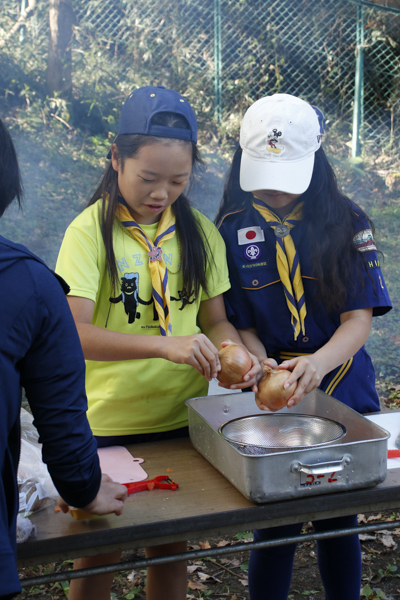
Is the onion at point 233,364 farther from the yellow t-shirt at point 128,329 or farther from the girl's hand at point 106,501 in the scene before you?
the girl's hand at point 106,501

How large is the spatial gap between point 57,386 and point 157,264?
85cm

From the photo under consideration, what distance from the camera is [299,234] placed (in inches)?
87.8

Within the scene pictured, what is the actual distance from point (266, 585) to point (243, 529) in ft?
2.34

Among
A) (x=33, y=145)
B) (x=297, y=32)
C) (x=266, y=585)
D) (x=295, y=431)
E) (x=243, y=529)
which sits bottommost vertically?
(x=266, y=585)

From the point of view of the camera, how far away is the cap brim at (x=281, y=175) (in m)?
2.08

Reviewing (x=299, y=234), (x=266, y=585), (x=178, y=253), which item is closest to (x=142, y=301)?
(x=178, y=253)

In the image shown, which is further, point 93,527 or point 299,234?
point 299,234

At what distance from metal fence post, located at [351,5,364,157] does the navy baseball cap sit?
24.8 feet

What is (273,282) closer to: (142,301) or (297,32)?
(142,301)

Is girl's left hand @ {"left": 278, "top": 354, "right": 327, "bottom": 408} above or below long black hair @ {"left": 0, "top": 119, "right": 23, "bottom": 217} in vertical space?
below

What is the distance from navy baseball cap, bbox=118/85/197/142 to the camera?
185 centimetres

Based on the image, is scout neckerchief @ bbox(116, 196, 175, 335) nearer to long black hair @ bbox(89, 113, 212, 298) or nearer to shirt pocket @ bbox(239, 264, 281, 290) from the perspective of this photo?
long black hair @ bbox(89, 113, 212, 298)

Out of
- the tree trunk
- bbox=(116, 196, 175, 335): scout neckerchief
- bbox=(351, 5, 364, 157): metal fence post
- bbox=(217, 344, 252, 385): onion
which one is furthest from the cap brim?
bbox=(351, 5, 364, 157): metal fence post

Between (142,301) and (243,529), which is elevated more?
(142,301)
